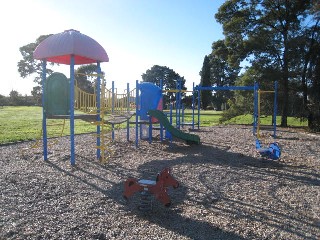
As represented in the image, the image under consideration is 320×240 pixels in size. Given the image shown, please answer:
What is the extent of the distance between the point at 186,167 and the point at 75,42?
408 cm

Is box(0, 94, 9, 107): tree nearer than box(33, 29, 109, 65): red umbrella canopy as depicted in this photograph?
No

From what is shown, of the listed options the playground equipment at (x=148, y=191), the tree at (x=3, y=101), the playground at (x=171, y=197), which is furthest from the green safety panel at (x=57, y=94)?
the tree at (x=3, y=101)

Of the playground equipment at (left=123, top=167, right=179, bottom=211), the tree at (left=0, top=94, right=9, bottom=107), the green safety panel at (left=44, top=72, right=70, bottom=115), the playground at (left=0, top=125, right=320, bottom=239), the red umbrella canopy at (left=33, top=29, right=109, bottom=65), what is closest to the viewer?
the playground at (left=0, top=125, right=320, bottom=239)

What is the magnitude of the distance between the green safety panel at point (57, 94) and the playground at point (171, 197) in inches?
53.2

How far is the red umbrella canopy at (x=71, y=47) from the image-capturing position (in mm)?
7715

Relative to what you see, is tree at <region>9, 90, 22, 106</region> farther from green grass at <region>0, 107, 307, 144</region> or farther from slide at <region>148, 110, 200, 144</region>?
slide at <region>148, 110, 200, 144</region>

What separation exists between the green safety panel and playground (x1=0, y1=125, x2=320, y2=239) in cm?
135

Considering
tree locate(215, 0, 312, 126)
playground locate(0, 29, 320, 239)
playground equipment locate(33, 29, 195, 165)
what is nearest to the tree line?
tree locate(215, 0, 312, 126)

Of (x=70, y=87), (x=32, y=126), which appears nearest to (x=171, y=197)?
(x=70, y=87)

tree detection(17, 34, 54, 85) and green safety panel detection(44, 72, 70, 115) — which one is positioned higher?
tree detection(17, 34, 54, 85)

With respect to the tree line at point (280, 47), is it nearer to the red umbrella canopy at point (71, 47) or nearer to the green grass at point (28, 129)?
the green grass at point (28, 129)

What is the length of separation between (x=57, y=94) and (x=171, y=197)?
203 inches

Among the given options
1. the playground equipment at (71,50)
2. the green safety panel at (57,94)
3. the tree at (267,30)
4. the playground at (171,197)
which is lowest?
the playground at (171,197)

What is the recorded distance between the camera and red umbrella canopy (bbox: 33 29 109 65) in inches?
304
